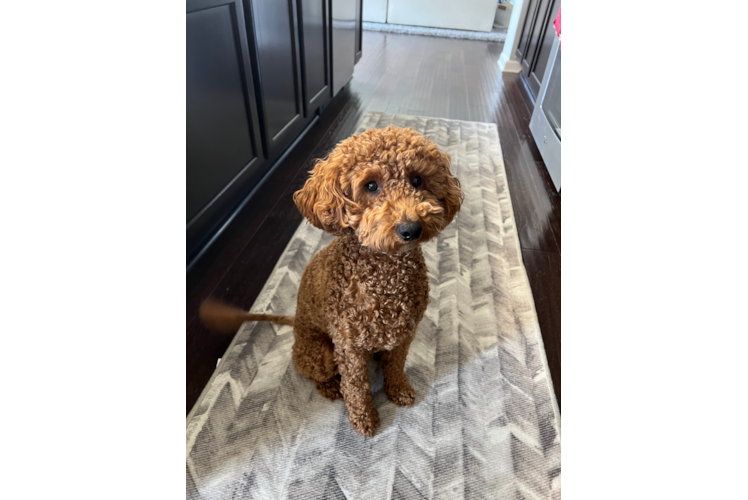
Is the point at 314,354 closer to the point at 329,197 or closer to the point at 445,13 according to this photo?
the point at 329,197

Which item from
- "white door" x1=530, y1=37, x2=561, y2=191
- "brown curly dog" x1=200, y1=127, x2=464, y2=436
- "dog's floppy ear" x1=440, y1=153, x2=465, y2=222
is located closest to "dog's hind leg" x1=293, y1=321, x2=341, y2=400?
"brown curly dog" x1=200, y1=127, x2=464, y2=436

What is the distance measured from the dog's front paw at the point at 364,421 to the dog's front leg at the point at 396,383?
95 mm

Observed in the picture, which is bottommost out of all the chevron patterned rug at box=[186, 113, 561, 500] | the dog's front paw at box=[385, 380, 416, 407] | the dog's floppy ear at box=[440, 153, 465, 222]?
the chevron patterned rug at box=[186, 113, 561, 500]

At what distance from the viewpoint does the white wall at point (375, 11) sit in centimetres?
602

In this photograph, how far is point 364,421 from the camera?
40.8 inches

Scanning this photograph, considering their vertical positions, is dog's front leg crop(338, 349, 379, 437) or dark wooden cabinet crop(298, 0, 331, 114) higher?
dark wooden cabinet crop(298, 0, 331, 114)

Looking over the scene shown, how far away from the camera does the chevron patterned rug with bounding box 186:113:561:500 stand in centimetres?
97

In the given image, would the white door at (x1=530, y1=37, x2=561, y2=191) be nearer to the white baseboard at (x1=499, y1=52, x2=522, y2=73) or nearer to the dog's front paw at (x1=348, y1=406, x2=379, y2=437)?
the dog's front paw at (x1=348, y1=406, x2=379, y2=437)

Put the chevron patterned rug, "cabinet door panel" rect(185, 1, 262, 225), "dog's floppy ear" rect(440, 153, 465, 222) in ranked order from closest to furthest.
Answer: "dog's floppy ear" rect(440, 153, 465, 222) < the chevron patterned rug < "cabinet door panel" rect(185, 1, 262, 225)

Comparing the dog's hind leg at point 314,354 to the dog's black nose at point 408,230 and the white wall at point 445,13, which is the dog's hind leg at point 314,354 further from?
the white wall at point 445,13

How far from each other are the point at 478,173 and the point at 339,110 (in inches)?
54.2

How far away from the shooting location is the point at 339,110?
3.07 meters

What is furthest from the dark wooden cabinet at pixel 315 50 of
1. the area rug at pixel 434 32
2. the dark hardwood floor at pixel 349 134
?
the area rug at pixel 434 32
